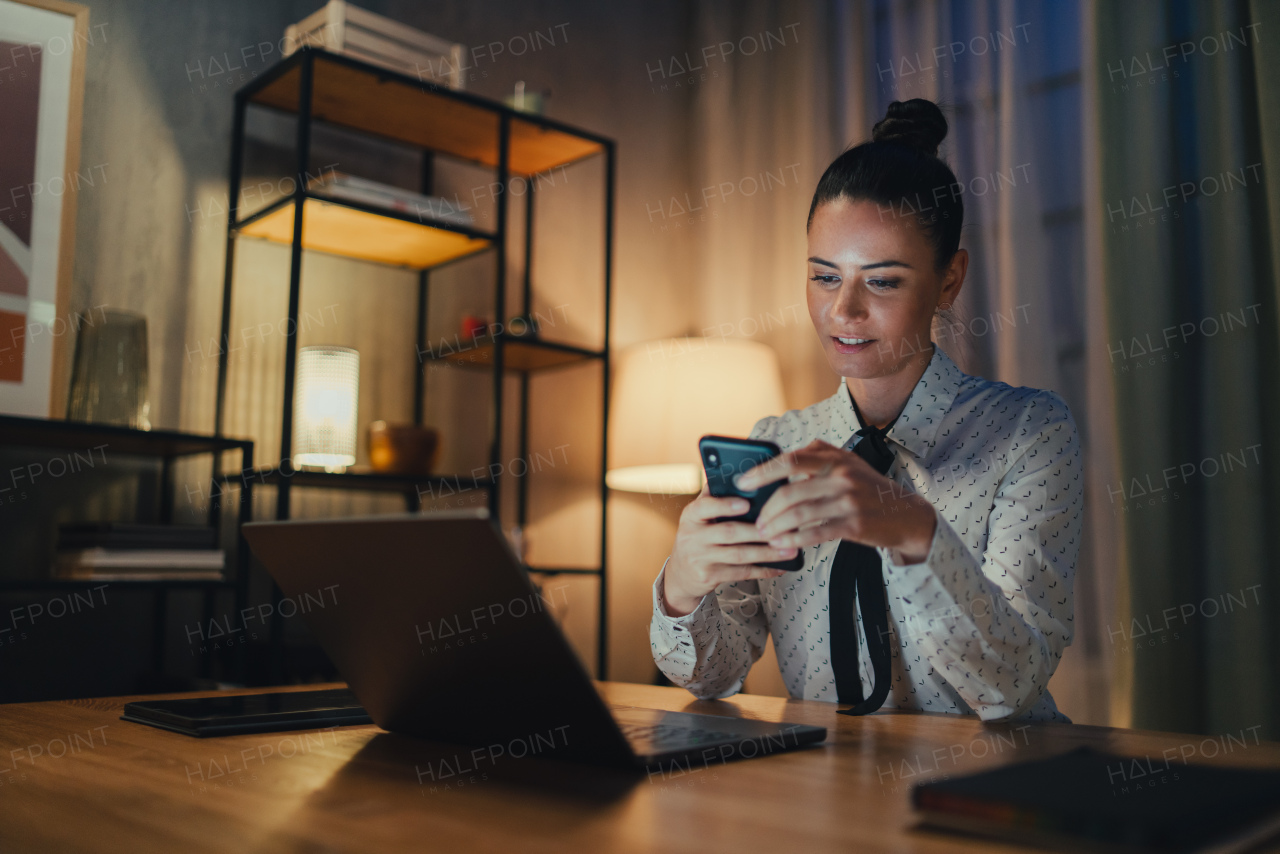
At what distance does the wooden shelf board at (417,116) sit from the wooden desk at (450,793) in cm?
167

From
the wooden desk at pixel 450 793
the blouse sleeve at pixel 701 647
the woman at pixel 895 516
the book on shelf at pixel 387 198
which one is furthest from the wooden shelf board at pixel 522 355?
the wooden desk at pixel 450 793

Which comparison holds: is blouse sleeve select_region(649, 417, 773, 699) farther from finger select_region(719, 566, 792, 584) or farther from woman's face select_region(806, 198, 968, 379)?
woman's face select_region(806, 198, 968, 379)

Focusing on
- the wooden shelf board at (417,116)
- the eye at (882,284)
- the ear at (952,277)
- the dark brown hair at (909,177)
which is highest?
the wooden shelf board at (417,116)

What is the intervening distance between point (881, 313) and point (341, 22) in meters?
1.46

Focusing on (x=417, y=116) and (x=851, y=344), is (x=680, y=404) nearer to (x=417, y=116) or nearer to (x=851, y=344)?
(x=417, y=116)

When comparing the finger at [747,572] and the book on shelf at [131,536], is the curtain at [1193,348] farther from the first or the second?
the book on shelf at [131,536]

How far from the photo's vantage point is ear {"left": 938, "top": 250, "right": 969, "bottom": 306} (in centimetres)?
151

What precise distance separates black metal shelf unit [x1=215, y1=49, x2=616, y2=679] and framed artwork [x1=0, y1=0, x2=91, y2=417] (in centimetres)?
32

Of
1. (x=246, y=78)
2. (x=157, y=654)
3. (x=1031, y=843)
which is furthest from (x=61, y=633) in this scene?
(x=1031, y=843)

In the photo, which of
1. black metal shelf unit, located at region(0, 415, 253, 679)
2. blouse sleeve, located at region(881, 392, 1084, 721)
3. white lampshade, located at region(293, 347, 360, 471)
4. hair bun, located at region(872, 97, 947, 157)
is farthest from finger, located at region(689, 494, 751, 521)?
white lampshade, located at region(293, 347, 360, 471)

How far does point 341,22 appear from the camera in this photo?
2.15 m

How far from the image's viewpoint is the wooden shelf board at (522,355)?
2.44 meters

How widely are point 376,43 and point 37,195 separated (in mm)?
790

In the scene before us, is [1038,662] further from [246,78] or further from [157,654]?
[246,78]
